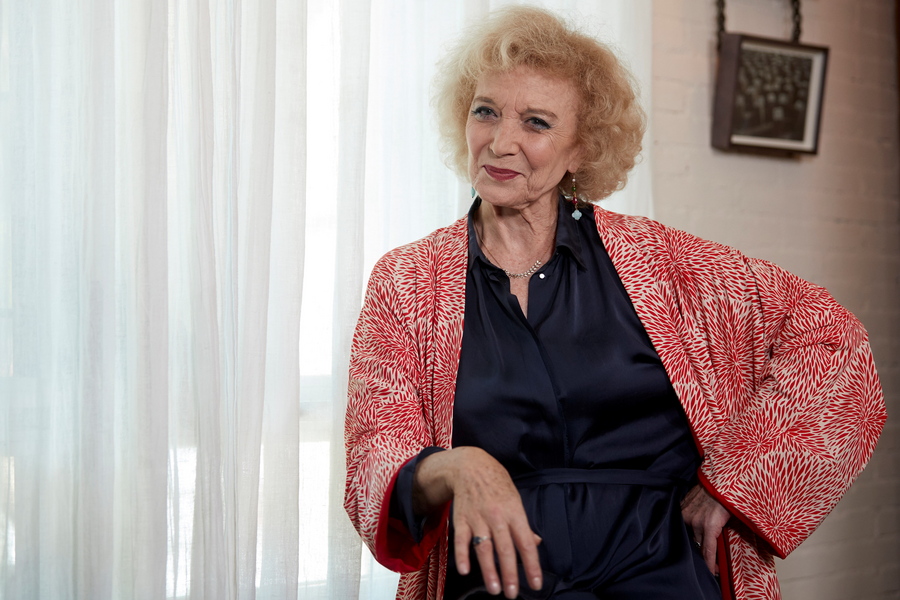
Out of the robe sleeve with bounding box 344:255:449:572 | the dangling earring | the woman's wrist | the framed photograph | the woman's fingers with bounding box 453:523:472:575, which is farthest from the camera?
the framed photograph

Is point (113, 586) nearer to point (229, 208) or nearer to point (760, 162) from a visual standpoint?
point (229, 208)

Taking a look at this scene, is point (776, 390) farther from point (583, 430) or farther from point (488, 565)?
point (488, 565)

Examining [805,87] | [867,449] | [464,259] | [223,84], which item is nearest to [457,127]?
[464,259]

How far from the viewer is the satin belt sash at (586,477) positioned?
143cm

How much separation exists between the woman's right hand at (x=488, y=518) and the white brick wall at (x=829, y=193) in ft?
4.83

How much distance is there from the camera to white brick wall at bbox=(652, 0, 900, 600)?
94.7 inches

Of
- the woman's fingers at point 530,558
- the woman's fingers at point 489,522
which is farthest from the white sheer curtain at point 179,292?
the woman's fingers at point 530,558

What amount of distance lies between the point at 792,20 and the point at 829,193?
0.55 m

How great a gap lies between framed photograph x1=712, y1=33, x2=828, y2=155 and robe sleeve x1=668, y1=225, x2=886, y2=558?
941 mm

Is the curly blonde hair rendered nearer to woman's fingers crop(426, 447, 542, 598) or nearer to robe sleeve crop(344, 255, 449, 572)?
robe sleeve crop(344, 255, 449, 572)

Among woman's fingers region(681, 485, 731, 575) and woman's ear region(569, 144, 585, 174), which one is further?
woman's ear region(569, 144, 585, 174)

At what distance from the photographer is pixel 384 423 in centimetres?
135

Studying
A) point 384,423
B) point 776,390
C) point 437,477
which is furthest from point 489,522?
point 776,390

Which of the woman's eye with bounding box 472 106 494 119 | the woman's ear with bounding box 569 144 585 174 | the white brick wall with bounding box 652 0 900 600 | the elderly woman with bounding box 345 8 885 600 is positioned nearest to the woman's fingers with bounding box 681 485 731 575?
the elderly woman with bounding box 345 8 885 600
